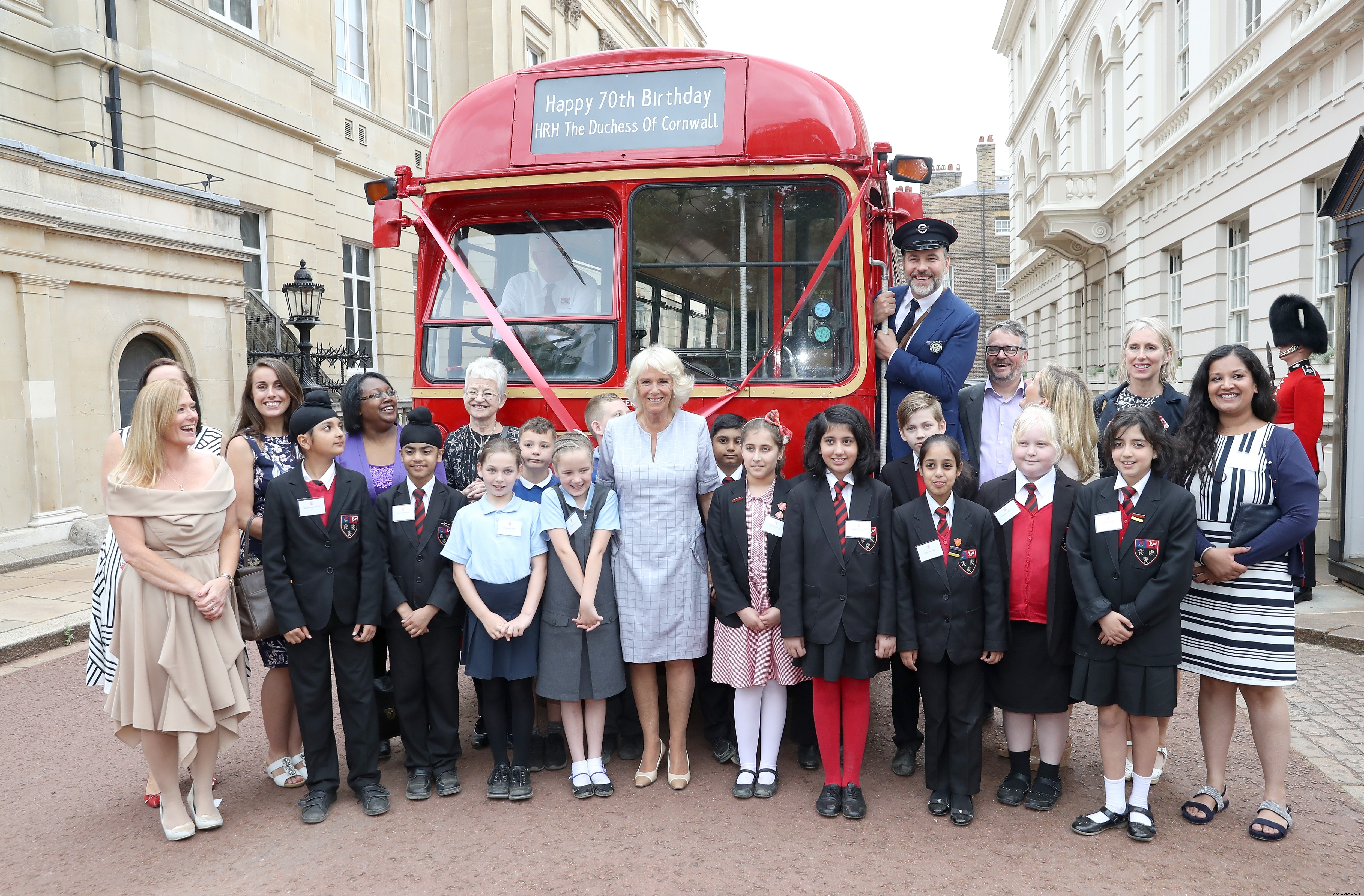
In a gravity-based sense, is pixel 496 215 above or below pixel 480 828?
above

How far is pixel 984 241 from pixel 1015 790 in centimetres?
4541

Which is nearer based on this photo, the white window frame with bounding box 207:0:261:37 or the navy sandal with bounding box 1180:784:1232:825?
the navy sandal with bounding box 1180:784:1232:825

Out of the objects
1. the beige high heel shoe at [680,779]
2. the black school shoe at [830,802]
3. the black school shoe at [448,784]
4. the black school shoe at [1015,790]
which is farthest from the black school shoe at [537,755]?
the black school shoe at [1015,790]

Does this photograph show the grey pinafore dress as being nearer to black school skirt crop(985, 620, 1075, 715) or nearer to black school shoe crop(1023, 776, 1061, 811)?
black school skirt crop(985, 620, 1075, 715)

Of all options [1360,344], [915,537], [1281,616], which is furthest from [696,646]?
[1360,344]

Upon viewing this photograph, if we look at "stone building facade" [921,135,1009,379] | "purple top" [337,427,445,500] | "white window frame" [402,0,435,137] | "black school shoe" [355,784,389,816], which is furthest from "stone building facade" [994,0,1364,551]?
"stone building facade" [921,135,1009,379]

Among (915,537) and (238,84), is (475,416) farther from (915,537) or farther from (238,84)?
(238,84)

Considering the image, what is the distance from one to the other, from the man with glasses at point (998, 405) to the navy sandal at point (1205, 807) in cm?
160

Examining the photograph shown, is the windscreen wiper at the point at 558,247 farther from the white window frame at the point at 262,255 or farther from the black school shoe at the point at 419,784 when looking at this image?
the white window frame at the point at 262,255

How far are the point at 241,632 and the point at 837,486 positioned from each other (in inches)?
103

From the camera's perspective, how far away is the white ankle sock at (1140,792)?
3.49 meters

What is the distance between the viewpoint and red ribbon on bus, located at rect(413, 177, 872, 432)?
14.9 feet

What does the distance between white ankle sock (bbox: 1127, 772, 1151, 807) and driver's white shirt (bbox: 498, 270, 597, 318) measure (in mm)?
3338

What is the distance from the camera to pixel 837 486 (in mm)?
3852
